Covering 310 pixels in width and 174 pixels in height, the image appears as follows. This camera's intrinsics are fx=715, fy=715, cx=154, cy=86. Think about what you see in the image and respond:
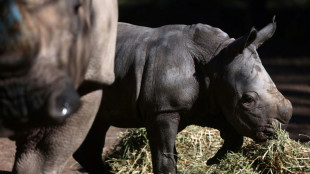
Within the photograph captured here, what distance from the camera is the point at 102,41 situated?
3.54 meters

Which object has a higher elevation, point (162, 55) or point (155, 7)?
point (162, 55)

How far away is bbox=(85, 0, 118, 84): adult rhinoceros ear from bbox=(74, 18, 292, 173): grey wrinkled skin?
1.16m

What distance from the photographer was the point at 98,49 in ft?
11.6

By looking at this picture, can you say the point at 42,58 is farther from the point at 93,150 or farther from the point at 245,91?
the point at 93,150

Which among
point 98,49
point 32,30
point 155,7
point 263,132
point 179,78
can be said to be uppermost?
point 32,30

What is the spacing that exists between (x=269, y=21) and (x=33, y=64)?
11.5m

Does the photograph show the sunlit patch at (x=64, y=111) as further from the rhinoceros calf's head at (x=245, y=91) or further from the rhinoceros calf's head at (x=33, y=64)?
the rhinoceros calf's head at (x=245, y=91)

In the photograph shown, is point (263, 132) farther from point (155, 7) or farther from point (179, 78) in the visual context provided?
point (155, 7)

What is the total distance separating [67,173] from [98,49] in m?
2.61

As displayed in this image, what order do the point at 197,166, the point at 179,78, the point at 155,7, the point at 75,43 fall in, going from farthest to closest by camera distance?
1. the point at 155,7
2. the point at 197,166
3. the point at 179,78
4. the point at 75,43

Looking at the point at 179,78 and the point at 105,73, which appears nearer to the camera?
the point at 105,73

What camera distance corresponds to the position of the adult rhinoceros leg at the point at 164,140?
Result: 15.8ft

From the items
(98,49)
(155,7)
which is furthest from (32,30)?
(155,7)

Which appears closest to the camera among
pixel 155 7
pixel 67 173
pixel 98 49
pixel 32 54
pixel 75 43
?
pixel 32 54
